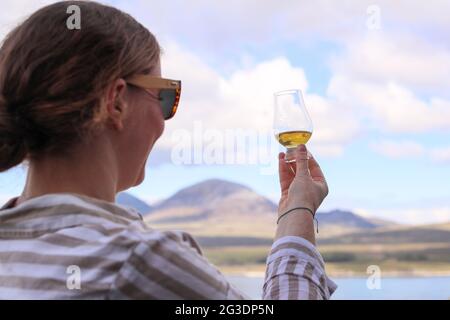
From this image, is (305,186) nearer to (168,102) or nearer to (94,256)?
(168,102)

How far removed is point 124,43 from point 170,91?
16 centimetres

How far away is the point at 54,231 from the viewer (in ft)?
3.27

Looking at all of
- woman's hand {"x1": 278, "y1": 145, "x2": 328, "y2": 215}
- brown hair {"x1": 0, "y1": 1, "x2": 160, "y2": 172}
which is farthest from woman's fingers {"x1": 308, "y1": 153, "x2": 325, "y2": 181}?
brown hair {"x1": 0, "y1": 1, "x2": 160, "y2": 172}

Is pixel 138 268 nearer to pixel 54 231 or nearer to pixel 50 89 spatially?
pixel 54 231

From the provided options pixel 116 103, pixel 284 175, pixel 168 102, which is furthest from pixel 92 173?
pixel 284 175

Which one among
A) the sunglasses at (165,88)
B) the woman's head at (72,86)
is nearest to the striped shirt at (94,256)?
the woman's head at (72,86)

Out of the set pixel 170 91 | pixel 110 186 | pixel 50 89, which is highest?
pixel 170 91

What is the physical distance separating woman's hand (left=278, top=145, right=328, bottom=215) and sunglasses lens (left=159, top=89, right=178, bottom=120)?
11.8 inches

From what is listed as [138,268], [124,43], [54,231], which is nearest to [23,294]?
[54,231]

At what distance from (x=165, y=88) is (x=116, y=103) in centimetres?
13

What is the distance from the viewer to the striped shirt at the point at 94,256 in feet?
3.03

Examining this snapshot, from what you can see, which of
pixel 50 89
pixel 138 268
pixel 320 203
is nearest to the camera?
pixel 138 268

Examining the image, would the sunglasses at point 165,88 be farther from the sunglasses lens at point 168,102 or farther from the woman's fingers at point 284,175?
the woman's fingers at point 284,175

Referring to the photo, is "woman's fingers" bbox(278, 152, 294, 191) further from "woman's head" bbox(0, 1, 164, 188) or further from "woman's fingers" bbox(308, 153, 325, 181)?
"woman's head" bbox(0, 1, 164, 188)
